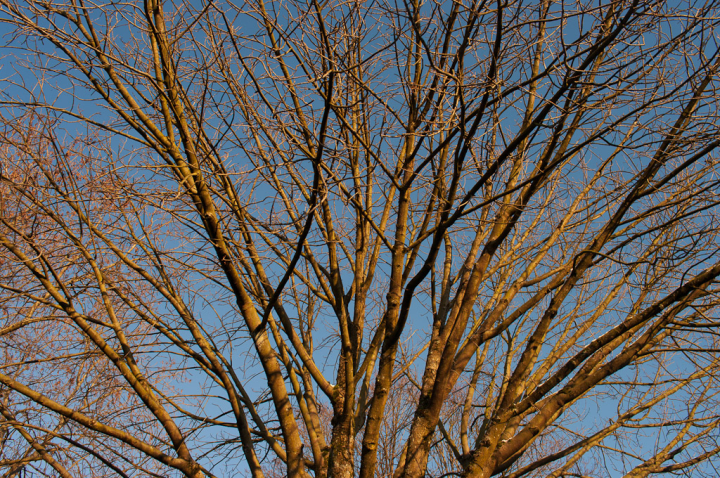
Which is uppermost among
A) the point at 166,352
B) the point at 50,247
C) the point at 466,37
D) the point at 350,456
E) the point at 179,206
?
the point at 50,247

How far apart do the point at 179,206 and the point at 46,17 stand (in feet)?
4.35

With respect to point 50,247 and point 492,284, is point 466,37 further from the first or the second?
point 50,247

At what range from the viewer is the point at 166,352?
3.60m

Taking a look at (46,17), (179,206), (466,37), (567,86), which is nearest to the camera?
(567,86)

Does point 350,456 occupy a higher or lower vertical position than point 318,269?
lower

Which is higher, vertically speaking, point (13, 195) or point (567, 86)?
point (13, 195)

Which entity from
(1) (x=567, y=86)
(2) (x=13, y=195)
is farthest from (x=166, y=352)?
(1) (x=567, y=86)

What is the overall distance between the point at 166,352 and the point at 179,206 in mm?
1122

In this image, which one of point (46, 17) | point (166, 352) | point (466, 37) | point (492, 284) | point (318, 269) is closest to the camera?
point (466, 37)

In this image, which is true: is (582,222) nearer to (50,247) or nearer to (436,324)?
(436,324)

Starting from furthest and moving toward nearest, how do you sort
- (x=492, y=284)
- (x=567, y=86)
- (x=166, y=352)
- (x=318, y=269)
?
1. (x=492, y=284)
2. (x=318, y=269)
3. (x=166, y=352)
4. (x=567, y=86)

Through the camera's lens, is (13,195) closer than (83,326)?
No

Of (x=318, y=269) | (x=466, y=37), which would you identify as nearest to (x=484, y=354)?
(x=318, y=269)

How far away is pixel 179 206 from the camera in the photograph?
3320 millimetres
